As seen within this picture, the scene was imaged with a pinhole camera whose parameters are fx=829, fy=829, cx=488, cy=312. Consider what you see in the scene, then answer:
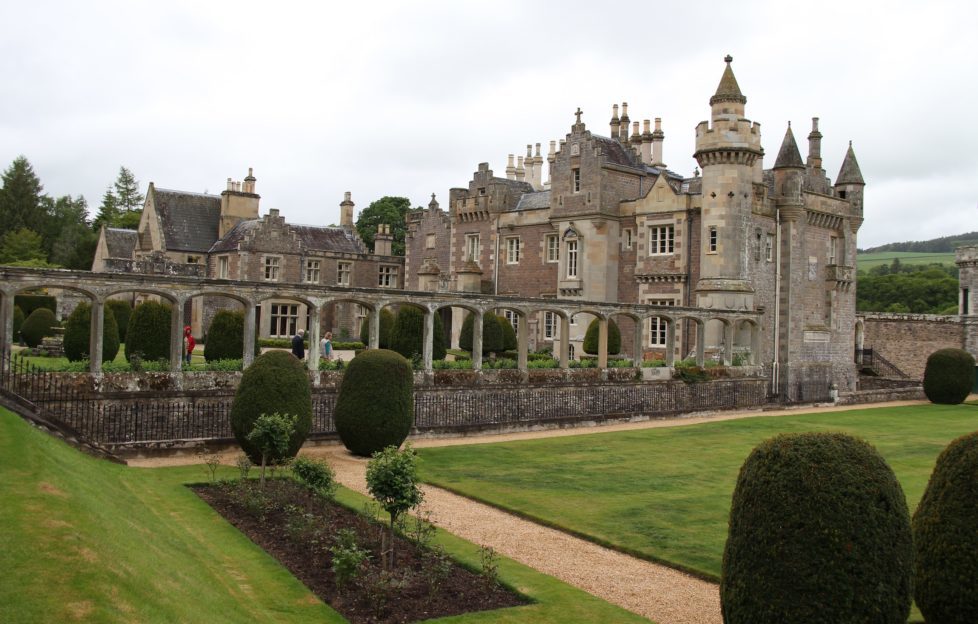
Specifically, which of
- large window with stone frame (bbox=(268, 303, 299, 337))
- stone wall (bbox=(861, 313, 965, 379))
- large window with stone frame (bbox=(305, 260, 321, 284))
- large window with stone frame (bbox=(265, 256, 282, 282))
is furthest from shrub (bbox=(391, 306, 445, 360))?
stone wall (bbox=(861, 313, 965, 379))

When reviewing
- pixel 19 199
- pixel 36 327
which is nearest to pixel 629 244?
pixel 36 327

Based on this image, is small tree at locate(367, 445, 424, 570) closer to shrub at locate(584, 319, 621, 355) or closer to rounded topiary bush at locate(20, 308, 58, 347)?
shrub at locate(584, 319, 621, 355)

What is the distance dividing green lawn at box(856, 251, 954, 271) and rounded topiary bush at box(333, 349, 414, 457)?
12817cm

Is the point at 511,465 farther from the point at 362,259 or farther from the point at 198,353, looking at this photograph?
the point at 362,259

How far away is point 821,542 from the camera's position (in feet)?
20.6

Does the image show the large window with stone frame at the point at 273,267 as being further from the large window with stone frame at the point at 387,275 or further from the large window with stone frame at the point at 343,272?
the large window with stone frame at the point at 387,275

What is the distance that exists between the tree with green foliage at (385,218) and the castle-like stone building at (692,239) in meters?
28.7

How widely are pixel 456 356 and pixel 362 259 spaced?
48.4 feet

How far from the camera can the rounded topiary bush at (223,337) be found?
26.0 m

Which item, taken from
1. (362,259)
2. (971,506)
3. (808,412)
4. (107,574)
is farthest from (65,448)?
(362,259)

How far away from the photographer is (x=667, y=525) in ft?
39.8

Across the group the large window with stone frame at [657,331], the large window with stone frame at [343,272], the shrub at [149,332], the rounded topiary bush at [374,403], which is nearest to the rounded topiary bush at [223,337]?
the shrub at [149,332]

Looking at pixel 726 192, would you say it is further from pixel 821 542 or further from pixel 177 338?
pixel 821 542

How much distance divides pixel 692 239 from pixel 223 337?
19.5m
